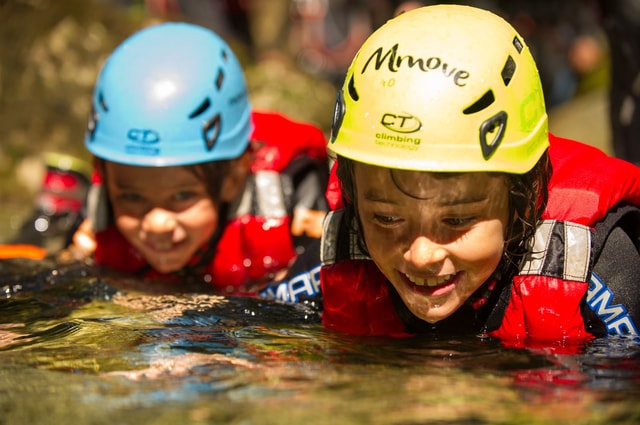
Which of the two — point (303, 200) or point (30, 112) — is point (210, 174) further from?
point (30, 112)

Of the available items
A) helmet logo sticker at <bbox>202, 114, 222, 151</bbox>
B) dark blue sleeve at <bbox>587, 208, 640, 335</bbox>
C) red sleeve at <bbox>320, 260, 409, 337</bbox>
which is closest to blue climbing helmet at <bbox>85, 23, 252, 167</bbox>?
helmet logo sticker at <bbox>202, 114, 222, 151</bbox>

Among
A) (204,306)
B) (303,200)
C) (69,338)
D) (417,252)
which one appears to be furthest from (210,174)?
(417,252)

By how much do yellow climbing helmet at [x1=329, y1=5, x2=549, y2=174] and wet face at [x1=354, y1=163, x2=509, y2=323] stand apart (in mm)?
88

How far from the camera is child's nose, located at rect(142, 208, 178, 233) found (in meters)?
5.26

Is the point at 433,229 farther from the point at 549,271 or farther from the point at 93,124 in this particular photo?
the point at 93,124

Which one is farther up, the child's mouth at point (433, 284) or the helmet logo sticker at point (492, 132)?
the helmet logo sticker at point (492, 132)

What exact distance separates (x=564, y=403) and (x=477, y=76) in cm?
125

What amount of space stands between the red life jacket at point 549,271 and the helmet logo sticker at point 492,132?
507 millimetres

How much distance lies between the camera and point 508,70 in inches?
151

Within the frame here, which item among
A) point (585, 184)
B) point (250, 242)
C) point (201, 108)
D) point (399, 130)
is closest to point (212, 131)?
point (201, 108)

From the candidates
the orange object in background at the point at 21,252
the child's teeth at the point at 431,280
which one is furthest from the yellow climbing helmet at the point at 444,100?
the orange object in background at the point at 21,252

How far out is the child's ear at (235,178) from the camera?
18.8 feet

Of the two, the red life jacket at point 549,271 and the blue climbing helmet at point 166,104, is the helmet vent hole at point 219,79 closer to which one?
the blue climbing helmet at point 166,104

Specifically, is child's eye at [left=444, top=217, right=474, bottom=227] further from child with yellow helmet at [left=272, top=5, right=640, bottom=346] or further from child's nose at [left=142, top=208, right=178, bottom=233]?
child's nose at [left=142, top=208, right=178, bottom=233]
